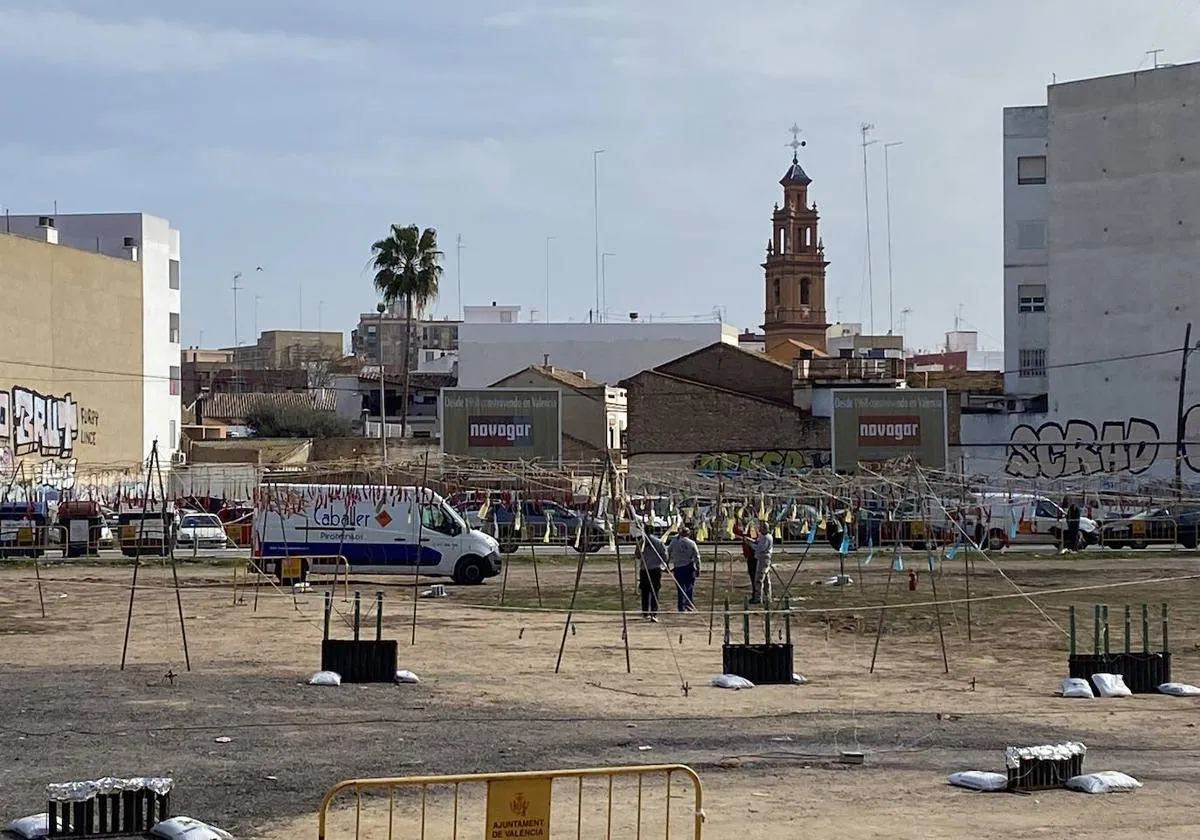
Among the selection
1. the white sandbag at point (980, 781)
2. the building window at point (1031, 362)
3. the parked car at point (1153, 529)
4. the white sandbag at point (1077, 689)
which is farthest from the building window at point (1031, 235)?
the white sandbag at point (980, 781)

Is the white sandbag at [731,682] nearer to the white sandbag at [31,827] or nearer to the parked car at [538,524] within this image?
the white sandbag at [31,827]

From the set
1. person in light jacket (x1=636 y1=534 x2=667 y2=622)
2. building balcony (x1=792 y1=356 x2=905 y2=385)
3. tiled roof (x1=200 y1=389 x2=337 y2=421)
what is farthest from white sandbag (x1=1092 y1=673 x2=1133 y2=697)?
tiled roof (x1=200 y1=389 x2=337 y2=421)

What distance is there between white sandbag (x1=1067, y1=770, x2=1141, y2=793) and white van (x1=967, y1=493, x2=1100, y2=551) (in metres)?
37.0

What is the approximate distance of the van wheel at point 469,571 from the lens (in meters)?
36.7

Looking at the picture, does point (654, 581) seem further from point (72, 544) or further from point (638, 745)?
point (72, 544)

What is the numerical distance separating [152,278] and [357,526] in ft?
158

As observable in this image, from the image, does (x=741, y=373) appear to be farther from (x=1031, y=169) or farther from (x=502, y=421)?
(x=1031, y=169)

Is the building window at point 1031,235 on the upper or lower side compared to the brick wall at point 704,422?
upper

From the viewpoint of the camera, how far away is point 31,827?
1105cm

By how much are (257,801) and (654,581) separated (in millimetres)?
15578

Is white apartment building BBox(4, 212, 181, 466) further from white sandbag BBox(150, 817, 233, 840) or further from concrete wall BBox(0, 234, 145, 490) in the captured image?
white sandbag BBox(150, 817, 233, 840)

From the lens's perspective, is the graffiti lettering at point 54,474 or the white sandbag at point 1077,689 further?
the graffiti lettering at point 54,474

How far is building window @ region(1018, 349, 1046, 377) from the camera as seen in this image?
2813 inches

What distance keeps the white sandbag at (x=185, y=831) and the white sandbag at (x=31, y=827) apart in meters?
0.64
